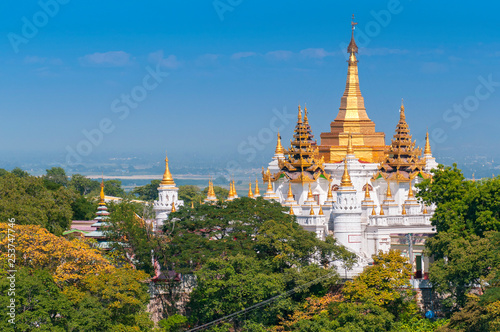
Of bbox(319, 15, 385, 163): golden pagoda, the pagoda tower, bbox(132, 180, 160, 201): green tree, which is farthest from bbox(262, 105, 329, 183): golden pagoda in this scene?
bbox(132, 180, 160, 201): green tree

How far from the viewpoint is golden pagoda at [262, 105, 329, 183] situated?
63188 millimetres

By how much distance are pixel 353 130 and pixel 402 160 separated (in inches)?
190

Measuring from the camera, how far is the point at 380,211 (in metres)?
56.3

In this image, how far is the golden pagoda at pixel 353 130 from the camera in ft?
216

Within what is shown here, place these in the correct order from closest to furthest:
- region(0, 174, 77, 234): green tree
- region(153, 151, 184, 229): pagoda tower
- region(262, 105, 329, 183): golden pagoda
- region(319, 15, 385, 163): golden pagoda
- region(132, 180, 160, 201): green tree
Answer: region(0, 174, 77, 234): green tree
region(153, 151, 184, 229): pagoda tower
region(262, 105, 329, 183): golden pagoda
region(319, 15, 385, 163): golden pagoda
region(132, 180, 160, 201): green tree

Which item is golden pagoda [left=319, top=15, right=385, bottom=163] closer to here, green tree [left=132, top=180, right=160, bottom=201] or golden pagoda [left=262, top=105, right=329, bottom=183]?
golden pagoda [left=262, top=105, right=329, bottom=183]

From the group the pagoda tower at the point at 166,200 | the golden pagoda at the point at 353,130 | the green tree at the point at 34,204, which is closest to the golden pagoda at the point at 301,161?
the golden pagoda at the point at 353,130

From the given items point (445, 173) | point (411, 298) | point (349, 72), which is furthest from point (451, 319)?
point (349, 72)

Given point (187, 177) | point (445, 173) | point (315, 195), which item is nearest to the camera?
point (445, 173)

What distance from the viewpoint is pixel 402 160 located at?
6375cm

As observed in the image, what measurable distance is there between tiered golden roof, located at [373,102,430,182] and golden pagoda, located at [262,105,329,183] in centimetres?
385

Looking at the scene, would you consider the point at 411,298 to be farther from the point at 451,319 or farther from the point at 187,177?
→ the point at 187,177

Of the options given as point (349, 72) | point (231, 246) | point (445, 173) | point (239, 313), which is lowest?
point (239, 313)

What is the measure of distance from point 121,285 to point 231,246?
716 centimetres
